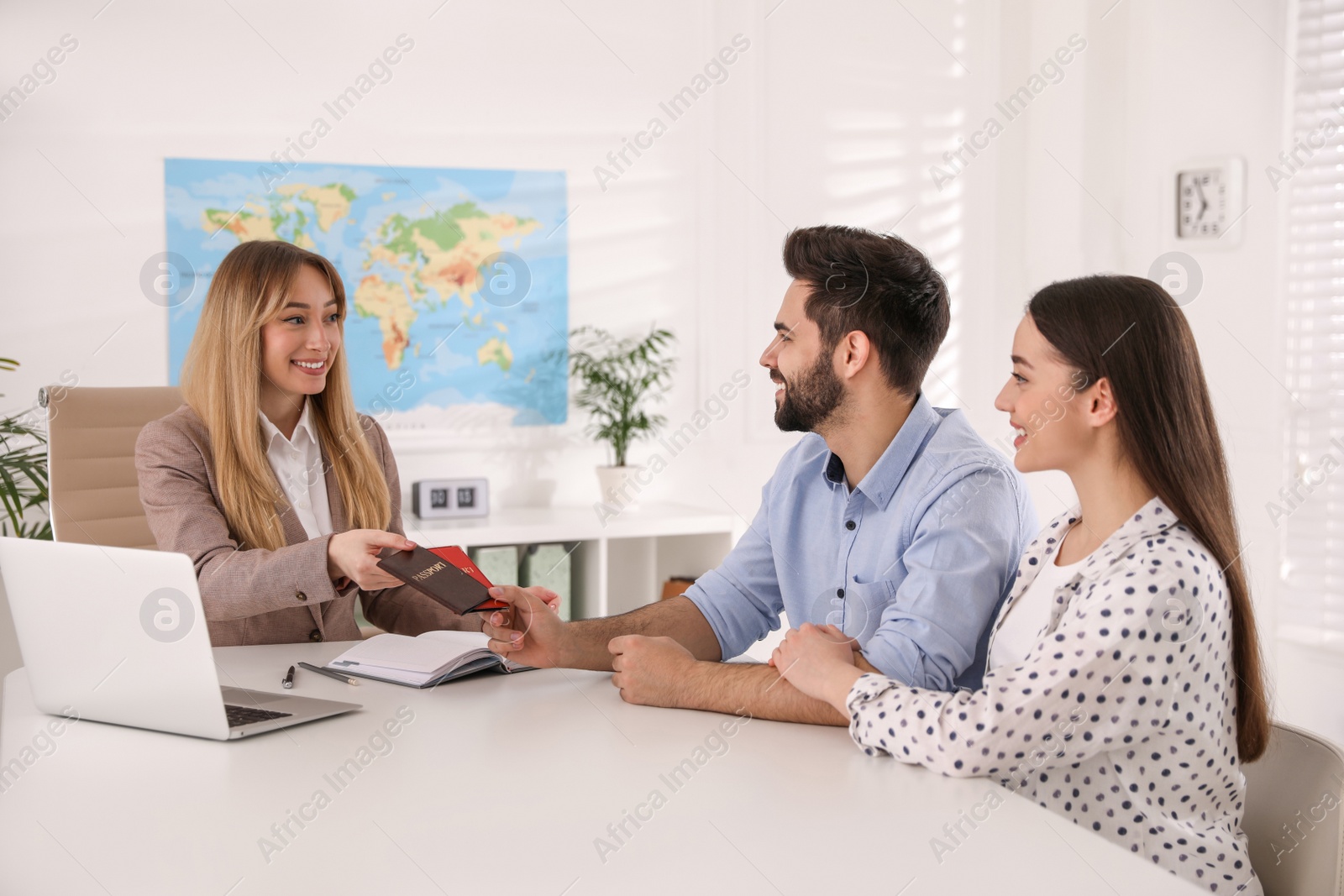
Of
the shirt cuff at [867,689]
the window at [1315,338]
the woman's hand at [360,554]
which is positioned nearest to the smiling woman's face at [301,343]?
the woman's hand at [360,554]

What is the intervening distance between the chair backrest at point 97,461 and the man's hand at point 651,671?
132cm

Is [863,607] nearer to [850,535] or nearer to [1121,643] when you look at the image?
[850,535]

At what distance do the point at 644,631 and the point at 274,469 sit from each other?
0.85 metres

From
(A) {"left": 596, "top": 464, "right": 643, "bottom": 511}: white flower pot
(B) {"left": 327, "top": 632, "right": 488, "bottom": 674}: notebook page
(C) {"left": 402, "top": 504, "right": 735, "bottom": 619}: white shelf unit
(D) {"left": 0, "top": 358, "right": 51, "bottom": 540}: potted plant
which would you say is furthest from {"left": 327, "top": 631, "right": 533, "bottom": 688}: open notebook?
(A) {"left": 596, "top": 464, "right": 643, "bottom": 511}: white flower pot

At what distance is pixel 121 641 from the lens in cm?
143

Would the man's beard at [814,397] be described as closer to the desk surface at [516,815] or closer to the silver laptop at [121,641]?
the desk surface at [516,815]

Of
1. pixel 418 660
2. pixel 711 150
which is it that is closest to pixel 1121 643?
pixel 418 660

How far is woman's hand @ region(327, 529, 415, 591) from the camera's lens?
178 cm

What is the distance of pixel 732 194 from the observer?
4520 millimetres

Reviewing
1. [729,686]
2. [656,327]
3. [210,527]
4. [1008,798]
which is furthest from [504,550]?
[1008,798]

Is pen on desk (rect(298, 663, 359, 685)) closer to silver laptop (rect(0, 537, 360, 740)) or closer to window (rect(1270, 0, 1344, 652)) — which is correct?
silver laptop (rect(0, 537, 360, 740))

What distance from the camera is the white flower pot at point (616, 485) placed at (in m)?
4.18

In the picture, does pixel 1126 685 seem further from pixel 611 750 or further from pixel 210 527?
pixel 210 527

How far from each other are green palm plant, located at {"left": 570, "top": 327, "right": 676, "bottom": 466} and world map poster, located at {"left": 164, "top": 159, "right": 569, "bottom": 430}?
0.10 metres
